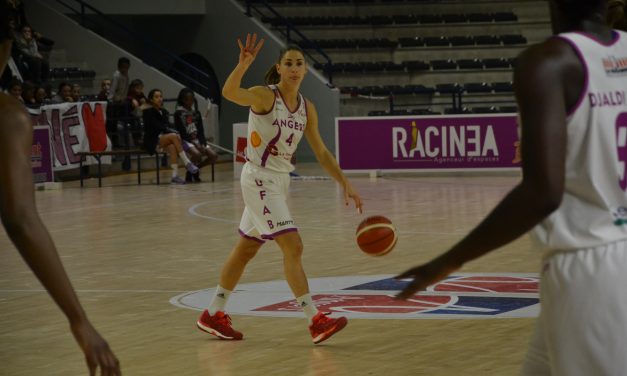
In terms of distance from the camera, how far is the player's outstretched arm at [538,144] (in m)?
2.56

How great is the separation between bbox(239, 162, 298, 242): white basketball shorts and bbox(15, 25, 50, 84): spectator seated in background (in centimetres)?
1568

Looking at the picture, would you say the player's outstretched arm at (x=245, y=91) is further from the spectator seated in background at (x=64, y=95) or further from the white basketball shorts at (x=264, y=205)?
the spectator seated in background at (x=64, y=95)

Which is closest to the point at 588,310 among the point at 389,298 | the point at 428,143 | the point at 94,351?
the point at 94,351

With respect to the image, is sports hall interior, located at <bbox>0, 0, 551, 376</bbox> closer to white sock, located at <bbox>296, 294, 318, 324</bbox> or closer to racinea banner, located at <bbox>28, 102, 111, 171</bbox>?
white sock, located at <bbox>296, 294, 318, 324</bbox>

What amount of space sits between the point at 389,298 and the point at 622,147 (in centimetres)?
567

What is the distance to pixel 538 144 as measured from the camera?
257 centimetres

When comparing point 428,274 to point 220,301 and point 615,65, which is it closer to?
point 615,65

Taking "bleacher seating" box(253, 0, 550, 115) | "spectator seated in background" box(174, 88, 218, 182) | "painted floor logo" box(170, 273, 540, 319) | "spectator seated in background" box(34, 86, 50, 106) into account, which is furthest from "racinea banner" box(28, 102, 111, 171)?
"painted floor logo" box(170, 273, 540, 319)

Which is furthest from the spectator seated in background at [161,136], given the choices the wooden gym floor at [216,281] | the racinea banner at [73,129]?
the wooden gym floor at [216,281]

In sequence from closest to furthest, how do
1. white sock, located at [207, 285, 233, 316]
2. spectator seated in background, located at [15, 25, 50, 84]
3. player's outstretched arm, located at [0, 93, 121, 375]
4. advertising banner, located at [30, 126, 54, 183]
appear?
player's outstretched arm, located at [0, 93, 121, 375] → white sock, located at [207, 285, 233, 316] → advertising banner, located at [30, 126, 54, 183] → spectator seated in background, located at [15, 25, 50, 84]

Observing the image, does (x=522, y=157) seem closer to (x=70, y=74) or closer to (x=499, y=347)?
(x=499, y=347)

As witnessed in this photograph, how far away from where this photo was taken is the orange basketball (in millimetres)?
6121

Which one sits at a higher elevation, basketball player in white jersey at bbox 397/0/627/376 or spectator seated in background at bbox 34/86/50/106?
spectator seated in background at bbox 34/86/50/106

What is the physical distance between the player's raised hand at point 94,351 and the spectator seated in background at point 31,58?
19706mm
